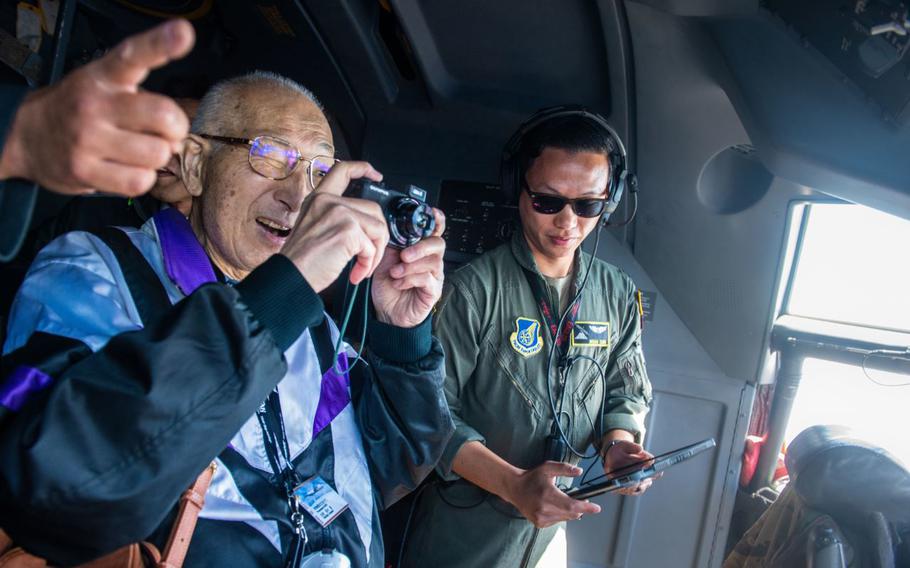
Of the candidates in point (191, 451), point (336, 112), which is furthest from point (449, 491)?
point (336, 112)

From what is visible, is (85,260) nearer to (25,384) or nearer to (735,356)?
(25,384)

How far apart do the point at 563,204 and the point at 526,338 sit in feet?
1.30

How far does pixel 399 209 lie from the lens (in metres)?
1.13

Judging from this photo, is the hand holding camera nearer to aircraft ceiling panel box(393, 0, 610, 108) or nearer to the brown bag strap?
the brown bag strap

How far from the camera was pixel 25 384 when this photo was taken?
771mm

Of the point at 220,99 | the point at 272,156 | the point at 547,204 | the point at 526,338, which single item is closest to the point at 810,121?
the point at 547,204

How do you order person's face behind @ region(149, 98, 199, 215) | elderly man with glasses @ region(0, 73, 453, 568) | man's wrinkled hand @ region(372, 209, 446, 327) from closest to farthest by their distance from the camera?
elderly man with glasses @ region(0, 73, 453, 568), man's wrinkled hand @ region(372, 209, 446, 327), person's face behind @ region(149, 98, 199, 215)

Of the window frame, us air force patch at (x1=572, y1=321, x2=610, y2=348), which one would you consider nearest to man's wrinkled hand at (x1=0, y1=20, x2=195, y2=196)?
us air force patch at (x1=572, y1=321, x2=610, y2=348)

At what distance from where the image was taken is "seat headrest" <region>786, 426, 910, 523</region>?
5.04 ft

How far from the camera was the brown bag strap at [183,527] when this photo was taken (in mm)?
890

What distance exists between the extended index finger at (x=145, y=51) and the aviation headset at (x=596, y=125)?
4.41 ft

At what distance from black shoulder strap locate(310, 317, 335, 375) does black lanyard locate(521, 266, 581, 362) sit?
2.18 feet

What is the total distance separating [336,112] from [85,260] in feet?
5.70

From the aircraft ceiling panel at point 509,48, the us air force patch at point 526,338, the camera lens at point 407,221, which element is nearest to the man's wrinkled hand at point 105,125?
the camera lens at point 407,221
